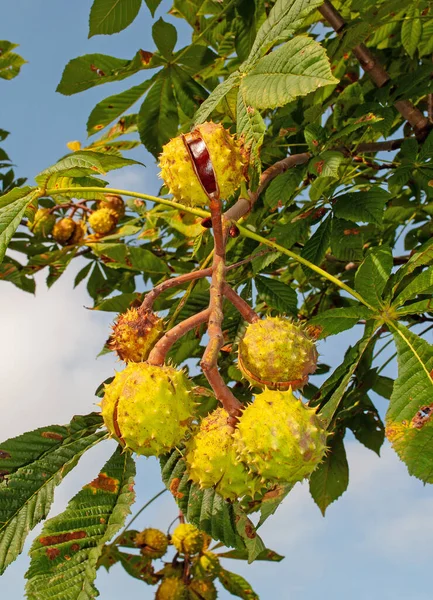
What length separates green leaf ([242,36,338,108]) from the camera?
1.38m

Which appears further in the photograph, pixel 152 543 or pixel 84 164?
pixel 152 543

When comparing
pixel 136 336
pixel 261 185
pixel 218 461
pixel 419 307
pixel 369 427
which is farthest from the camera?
pixel 369 427

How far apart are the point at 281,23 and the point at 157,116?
1.06 meters

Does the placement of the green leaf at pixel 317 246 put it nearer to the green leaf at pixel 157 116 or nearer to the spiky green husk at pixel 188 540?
the green leaf at pixel 157 116

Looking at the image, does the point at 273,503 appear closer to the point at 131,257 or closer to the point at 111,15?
the point at 131,257

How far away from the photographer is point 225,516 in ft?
5.06

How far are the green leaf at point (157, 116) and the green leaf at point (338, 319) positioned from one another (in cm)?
116

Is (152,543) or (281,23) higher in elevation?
(281,23)

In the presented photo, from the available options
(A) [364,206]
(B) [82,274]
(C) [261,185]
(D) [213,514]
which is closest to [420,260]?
(A) [364,206]

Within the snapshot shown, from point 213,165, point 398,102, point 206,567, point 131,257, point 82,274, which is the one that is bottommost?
point 206,567

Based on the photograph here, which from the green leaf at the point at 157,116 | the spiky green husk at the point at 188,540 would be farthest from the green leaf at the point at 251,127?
the spiky green husk at the point at 188,540

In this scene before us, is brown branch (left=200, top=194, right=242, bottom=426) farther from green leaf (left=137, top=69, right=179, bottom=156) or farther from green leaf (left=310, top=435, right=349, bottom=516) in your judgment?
green leaf (left=310, top=435, right=349, bottom=516)

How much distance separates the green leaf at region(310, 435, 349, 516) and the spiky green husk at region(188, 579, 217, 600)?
0.80 meters

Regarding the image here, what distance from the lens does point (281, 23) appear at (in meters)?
1.56
